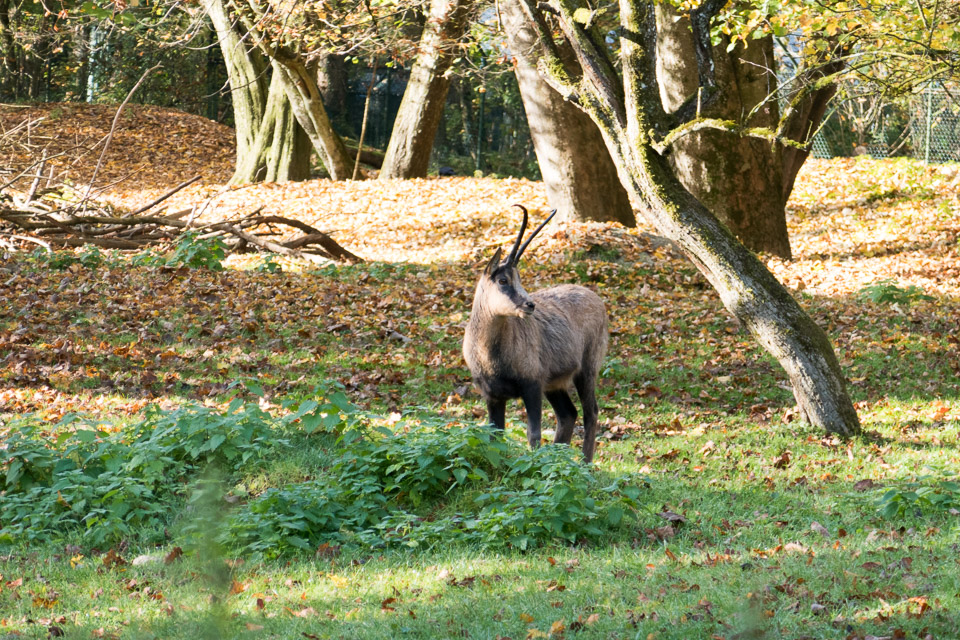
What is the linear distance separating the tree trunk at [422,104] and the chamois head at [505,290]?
12.9 metres

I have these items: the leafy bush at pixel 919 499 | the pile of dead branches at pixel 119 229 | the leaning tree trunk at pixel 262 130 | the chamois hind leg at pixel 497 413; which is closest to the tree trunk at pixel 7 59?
the leaning tree trunk at pixel 262 130

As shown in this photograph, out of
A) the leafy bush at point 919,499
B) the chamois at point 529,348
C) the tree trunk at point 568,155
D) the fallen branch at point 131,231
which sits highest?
the tree trunk at point 568,155

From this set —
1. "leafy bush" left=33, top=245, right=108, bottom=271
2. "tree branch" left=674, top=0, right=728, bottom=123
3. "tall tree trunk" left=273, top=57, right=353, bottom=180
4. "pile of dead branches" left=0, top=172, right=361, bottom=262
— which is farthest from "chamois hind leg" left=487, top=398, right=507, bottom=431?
"tall tree trunk" left=273, top=57, right=353, bottom=180

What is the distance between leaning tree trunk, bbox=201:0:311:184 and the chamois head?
16.6m

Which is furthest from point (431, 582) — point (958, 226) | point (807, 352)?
point (958, 226)

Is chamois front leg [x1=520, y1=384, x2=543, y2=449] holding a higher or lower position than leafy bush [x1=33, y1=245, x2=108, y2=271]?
lower

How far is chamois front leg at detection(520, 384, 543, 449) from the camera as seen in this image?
7344 mm

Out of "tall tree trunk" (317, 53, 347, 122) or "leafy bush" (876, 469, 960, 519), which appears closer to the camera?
"leafy bush" (876, 469, 960, 519)

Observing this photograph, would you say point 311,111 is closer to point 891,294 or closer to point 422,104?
point 422,104

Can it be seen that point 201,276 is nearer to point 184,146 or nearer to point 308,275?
point 308,275

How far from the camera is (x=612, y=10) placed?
1830cm

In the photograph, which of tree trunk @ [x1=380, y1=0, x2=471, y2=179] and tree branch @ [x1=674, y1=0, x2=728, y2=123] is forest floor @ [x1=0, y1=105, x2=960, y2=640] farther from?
tree trunk @ [x1=380, y1=0, x2=471, y2=179]

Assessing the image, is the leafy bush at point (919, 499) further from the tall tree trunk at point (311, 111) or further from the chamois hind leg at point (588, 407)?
the tall tree trunk at point (311, 111)

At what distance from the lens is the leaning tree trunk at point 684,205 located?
8.71 m
